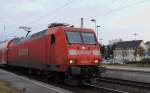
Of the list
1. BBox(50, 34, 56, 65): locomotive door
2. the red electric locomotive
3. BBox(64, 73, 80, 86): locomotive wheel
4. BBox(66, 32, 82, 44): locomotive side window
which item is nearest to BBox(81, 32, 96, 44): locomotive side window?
the red electric locomotive

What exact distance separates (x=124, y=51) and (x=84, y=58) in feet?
425

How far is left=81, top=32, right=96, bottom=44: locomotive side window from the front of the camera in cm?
1993

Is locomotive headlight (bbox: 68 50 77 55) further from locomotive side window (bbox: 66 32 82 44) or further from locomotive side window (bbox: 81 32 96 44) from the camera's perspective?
locomotive side window (bbox: 81 32 96 44)

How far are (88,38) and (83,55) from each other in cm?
146

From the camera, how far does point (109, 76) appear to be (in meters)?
27.4

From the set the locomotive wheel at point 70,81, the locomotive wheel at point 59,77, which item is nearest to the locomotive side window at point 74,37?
the locomotive wheel at point 70,81

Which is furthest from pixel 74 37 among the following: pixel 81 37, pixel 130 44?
pixel 130 44

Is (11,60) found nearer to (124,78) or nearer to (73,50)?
(124,78)

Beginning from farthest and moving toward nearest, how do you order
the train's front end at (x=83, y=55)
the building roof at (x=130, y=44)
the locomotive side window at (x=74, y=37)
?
the building roof at (x=130, y=44) → the locomotive side window at (x=74, y=37) → the train's front end at (x=83, y=55)

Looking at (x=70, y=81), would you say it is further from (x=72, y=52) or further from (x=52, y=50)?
(x=52, y=50)

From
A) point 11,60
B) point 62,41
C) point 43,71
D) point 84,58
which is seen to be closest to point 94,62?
point 84,58

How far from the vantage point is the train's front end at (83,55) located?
728 inches

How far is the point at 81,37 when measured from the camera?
19.9 metres

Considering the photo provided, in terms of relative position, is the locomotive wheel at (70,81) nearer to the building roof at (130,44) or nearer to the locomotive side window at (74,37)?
the locomotive side window at (74,37)
